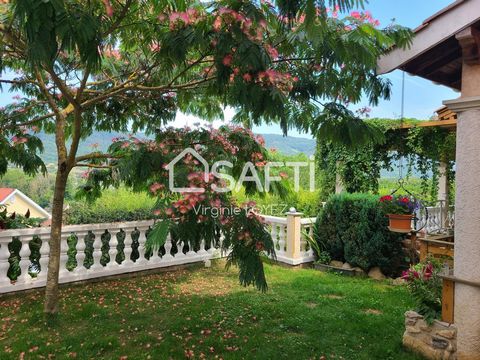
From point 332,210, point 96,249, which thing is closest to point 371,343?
point 332,210

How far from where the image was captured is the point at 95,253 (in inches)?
210

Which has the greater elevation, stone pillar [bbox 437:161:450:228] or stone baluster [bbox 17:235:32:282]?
stone pillar [bbox 437:161:450:228]

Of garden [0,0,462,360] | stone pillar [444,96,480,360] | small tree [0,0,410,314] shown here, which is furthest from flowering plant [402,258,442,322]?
small tree [0,0,410,314]

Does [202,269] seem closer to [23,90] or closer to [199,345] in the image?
[199,345]

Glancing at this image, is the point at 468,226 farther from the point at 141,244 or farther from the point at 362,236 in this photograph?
the point at 141,244

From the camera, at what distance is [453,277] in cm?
311

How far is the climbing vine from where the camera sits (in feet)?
27.7

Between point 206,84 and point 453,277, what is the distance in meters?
2.99

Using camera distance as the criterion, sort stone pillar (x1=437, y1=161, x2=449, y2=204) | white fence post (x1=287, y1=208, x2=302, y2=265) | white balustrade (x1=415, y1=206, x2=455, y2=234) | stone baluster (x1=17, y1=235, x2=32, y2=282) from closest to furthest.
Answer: stone baluster (x1=17, y1=235, x2=32, y2=282) → white fence post (x1=287, y1=208, x2=302, y2=265) → white balustrade (x1=415, y1=206, x2=455, y2=234) → stone pillar (x1=437, y1=161, x2=449, y2=204)

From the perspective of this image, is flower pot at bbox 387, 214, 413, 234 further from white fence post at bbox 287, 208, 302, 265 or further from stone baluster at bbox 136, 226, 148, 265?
stone baluster at bbox 136, 226, 148, 265

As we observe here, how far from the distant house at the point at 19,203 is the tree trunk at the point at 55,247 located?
2.02m

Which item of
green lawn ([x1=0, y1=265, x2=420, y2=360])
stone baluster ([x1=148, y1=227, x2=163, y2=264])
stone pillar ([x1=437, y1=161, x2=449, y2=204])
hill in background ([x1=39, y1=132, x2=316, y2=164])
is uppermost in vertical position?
hill in background ([x1=39, y1=132, x2=316, y2=164])

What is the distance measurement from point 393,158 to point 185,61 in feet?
25.8

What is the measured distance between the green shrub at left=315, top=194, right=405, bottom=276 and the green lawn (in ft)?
2.06
